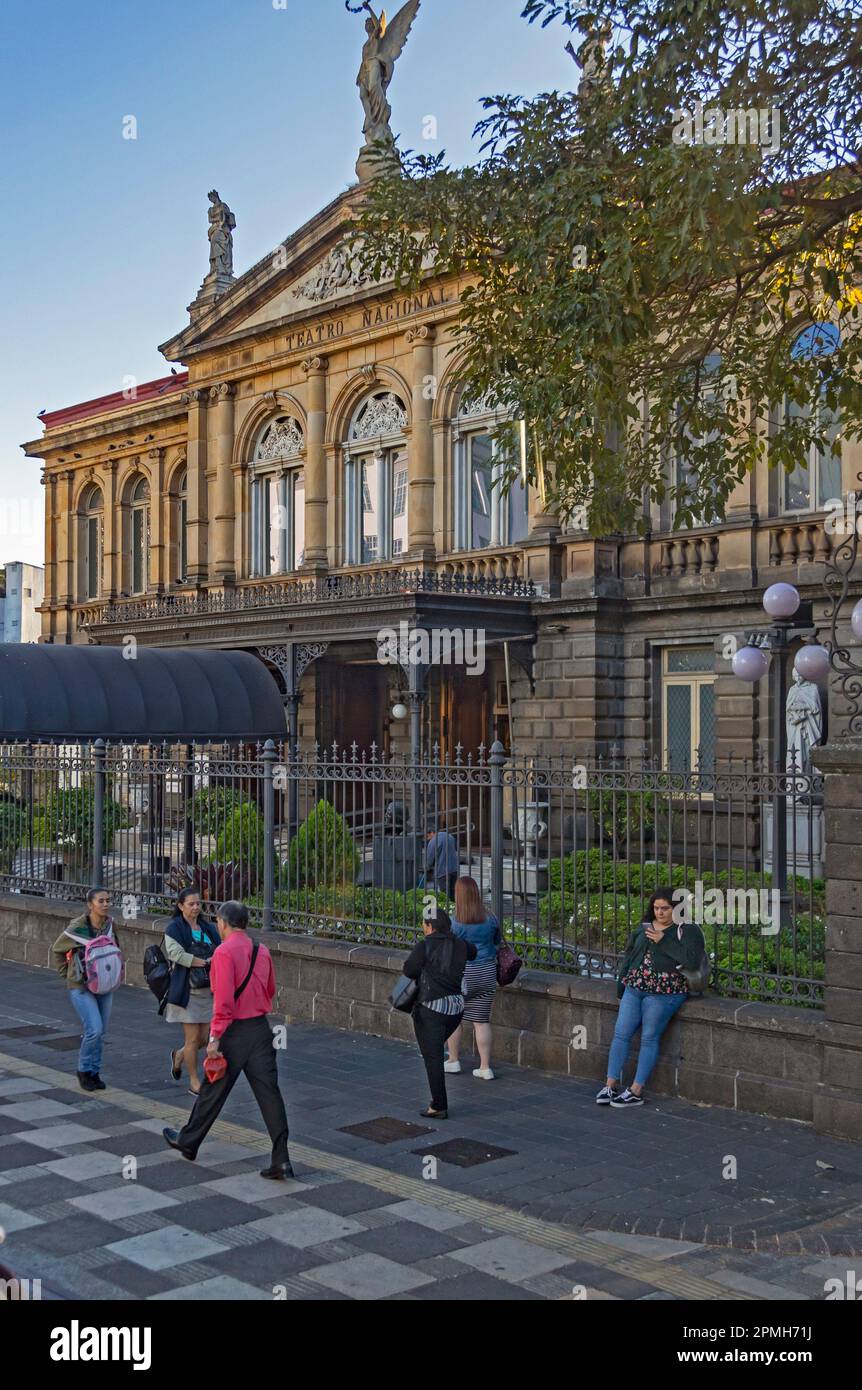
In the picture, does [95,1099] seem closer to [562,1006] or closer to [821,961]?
[562,1006]

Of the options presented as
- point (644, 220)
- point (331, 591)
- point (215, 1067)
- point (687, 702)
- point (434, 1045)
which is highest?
point (644, 220)

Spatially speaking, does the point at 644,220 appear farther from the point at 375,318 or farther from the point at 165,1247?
the point at 375,318

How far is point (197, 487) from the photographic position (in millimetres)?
33750

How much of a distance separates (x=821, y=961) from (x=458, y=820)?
326 centimetres

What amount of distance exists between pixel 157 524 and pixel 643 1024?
93.7 feet

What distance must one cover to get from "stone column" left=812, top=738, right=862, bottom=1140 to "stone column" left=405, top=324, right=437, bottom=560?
1909 cm

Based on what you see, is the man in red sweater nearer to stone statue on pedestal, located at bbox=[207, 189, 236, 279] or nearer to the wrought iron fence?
the wrought iron fence

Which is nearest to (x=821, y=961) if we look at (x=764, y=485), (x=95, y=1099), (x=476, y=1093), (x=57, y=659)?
(x=476, y=1093)

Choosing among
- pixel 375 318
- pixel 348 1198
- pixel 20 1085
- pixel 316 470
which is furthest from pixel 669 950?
pixel 316 470

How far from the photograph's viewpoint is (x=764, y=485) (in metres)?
22.0

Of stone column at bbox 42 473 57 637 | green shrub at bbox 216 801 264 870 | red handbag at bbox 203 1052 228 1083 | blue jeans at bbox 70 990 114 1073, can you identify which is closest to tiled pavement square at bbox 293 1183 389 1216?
red handbag at bbox 203 1052 228 1083

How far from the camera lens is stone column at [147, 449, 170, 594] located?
35969mm

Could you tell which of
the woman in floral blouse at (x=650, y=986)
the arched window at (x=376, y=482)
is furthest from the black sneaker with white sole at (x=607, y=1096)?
the arched window at (x=376, y=482)
